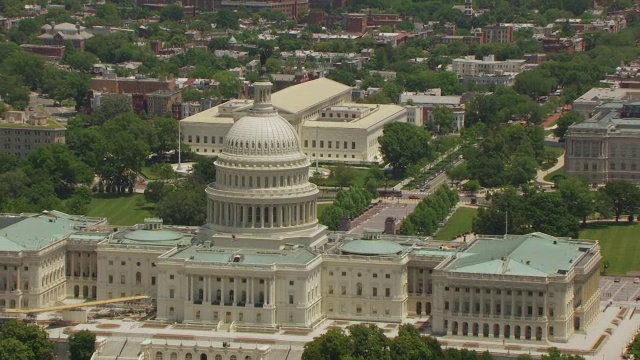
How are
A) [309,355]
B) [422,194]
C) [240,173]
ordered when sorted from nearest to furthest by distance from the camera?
[309,355]
[240,173]
[422,194]

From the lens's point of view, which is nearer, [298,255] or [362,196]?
[298,255]

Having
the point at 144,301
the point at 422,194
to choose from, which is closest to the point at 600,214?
the point at 422,194

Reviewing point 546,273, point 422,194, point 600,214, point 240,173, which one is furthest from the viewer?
point 422,194

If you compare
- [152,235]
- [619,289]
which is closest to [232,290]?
[152,235]

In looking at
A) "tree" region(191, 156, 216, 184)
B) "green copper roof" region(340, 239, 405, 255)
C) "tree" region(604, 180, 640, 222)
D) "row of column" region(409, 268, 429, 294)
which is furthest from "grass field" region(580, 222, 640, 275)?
"tree" region(191, 156, 216, 184)

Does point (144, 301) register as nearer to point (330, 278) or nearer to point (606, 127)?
point (330, 278)

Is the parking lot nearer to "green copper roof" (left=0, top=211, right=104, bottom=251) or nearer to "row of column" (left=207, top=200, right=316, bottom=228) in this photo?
"row of column" (left=207, top=200, right=316, bottom=228)
